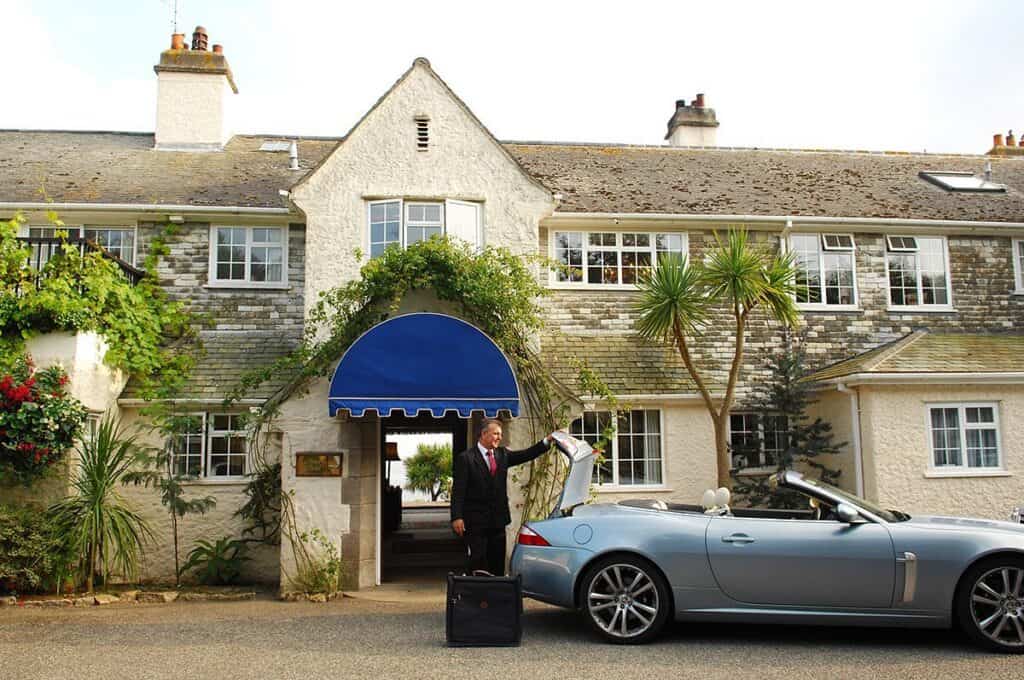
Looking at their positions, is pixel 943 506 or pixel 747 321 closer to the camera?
pixel 943 506

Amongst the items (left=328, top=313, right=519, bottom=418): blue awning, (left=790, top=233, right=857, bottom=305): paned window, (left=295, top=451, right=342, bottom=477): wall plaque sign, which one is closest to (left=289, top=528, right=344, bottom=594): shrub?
(left=295, top=451, right=342, bottom=477): wall plaque sign

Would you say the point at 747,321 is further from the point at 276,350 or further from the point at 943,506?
the point at 276,350

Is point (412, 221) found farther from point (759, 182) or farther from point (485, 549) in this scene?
point (759, 182)

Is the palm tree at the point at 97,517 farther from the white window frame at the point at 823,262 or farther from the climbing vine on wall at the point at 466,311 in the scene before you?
the white window frame at the point at 823,262

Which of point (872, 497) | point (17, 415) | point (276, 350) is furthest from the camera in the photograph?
point (276, 350)

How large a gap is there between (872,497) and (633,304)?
5.04 metres

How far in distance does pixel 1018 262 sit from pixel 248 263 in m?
14.7

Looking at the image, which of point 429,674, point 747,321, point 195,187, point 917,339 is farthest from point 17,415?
point 917,339

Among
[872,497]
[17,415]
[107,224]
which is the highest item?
[107,224]

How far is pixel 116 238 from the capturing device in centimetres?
1520

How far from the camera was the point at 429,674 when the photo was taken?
6.99 meters

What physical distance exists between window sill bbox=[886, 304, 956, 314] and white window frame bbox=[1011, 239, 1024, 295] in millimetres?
1586

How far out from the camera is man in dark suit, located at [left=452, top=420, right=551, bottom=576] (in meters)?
8.70

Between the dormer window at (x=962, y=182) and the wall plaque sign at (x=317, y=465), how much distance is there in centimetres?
1439
